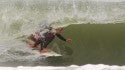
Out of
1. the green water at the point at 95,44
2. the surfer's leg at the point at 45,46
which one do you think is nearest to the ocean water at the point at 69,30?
the green water at the point at 95,44

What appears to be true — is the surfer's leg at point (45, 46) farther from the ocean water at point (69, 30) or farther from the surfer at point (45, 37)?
the ocean water at point (69, 30)

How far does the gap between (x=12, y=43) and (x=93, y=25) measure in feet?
11.2

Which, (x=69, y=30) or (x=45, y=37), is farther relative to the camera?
(x=69, y=30)

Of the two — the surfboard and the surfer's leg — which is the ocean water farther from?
the surfer's leg

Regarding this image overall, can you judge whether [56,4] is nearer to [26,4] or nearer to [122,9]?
[26,4]

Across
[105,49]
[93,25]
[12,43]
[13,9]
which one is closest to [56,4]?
[13,9]

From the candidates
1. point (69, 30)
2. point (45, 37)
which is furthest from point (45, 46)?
point (69, 30)

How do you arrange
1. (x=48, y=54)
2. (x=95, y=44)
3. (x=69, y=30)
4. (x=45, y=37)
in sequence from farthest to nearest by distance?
(x=69, y=30), (x=95, y=44), (x=48, y=54), (x=45, y=37)

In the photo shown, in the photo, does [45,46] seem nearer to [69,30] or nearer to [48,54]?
[48,54]

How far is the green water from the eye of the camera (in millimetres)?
10984

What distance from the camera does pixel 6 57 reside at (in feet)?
37.9

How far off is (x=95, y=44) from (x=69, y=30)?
1.59 meters

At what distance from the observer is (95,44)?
1215 cm

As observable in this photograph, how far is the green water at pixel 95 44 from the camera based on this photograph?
10984 millimetres
